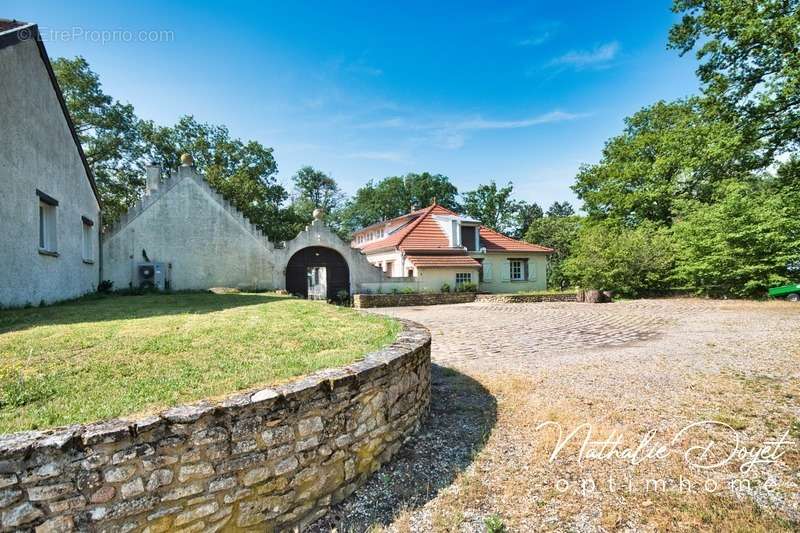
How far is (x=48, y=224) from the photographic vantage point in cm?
974

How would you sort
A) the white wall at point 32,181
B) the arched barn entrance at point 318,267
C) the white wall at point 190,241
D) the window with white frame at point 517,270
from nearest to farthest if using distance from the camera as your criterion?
the white wall at point 32,181
the white wall at point 190,241
the arched barn entrance at point 318,267
the window with white frame at point 517,270

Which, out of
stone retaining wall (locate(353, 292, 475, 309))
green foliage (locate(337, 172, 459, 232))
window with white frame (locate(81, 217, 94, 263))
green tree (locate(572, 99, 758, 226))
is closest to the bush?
stone retaining wall (locate(353, 292, 475, 309))

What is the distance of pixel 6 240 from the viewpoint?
753 cm

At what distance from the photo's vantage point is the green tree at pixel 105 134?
2109 centimetres

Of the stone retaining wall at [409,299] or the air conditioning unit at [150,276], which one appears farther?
the stone retaining wall at [409,299]

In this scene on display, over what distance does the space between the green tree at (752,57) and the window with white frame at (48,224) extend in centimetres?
2008

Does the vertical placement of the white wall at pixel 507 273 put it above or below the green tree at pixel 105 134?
below

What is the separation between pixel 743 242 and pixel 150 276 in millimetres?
26020

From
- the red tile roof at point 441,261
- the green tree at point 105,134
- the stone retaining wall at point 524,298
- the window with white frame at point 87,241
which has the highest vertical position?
the green tree at point 105,134

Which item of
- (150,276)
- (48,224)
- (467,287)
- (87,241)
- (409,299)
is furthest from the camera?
(467,287)

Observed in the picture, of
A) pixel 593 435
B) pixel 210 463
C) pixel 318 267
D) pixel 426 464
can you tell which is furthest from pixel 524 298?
pixel 210 463

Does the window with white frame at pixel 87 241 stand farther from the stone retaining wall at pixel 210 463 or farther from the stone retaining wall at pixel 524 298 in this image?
the stone retaining wall at pixel 524 298

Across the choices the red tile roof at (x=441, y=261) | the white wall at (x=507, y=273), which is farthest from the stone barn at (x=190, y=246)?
the white wall at (x=507, y=273)

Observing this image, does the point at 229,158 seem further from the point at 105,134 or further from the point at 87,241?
the point at 87,241
